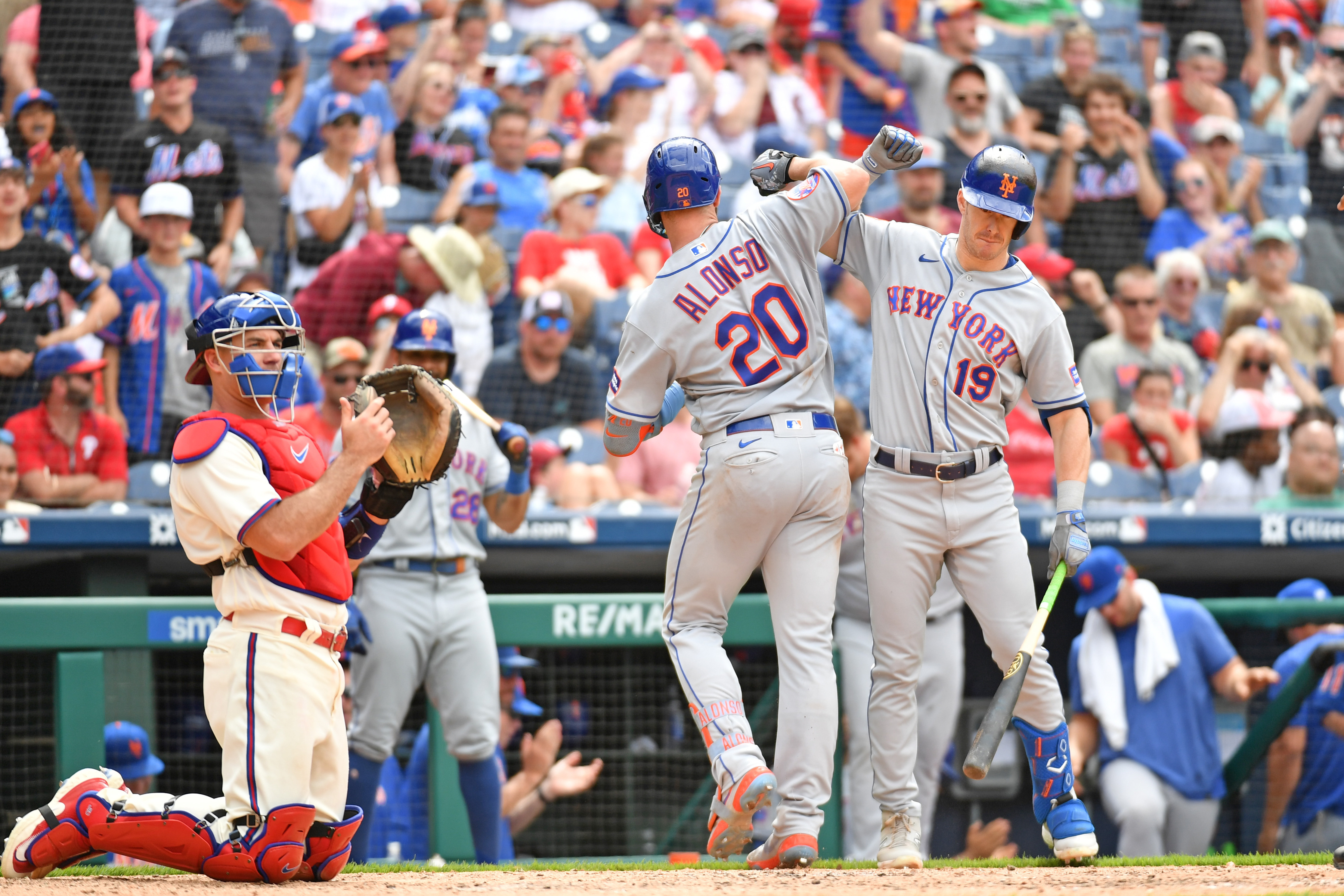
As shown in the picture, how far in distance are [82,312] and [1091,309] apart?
16.2ft

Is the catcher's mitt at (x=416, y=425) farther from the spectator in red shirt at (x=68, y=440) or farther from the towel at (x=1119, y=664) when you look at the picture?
the towel at (x=1119, y=664)

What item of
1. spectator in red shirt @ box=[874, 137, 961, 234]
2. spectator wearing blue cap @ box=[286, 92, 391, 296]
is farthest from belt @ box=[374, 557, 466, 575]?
spectator in red shirt @ box=[874, 137, 961, 234]

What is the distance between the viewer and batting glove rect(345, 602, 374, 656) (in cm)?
493

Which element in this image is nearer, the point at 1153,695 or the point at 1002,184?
the point at 1002,184

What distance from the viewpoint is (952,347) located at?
3869 mm

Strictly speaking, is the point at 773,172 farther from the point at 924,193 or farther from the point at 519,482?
the point at 924,193

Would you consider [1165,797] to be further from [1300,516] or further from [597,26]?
[597,26]

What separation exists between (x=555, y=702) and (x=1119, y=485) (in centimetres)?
274

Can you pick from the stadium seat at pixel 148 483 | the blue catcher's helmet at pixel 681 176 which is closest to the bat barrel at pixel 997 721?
the blue catcher's helmet at pixel 681 176

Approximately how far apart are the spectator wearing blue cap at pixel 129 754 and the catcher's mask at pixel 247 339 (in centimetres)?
194

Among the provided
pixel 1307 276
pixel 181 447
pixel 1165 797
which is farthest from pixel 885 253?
pixel 1307 276

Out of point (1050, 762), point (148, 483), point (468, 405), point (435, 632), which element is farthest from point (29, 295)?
point (1050, 762)

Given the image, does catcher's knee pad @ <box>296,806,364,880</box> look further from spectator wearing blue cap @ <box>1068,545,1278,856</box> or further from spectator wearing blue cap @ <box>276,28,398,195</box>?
spectator wearing blue cap @ <box>276,28,398,195</box>

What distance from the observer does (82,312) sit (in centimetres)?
648
